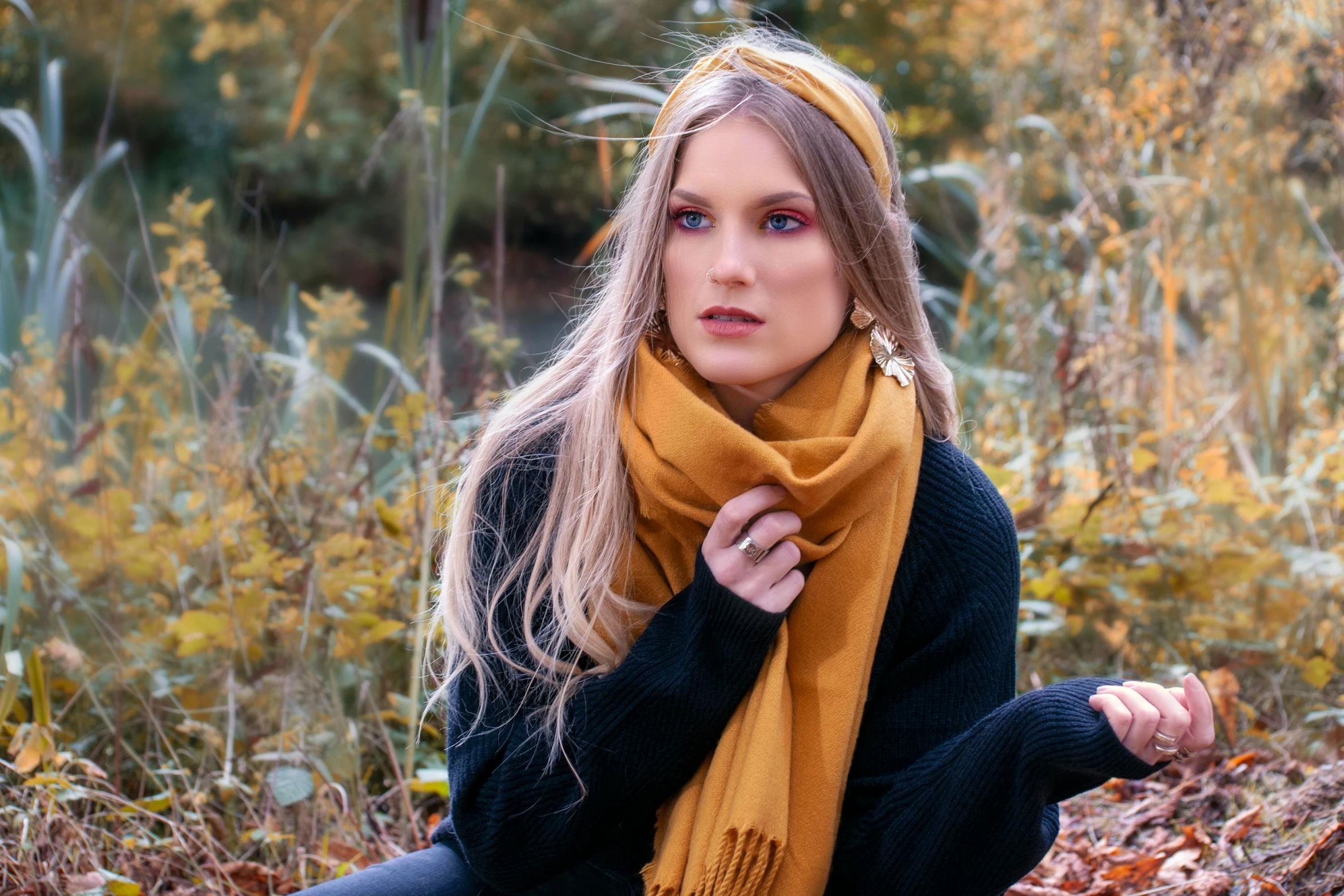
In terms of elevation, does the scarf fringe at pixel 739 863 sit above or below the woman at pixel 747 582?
below

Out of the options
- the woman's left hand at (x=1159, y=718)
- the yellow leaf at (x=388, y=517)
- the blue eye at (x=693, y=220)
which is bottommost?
the yellow leaf at (x=388, y=517)

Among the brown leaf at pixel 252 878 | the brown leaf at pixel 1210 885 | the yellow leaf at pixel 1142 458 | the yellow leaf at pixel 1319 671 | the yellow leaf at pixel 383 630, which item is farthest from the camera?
the yellow leaf at pixel 1142 458

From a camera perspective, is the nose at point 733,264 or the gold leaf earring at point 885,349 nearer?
the nose at point 733,264

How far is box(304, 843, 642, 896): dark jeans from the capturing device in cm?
148

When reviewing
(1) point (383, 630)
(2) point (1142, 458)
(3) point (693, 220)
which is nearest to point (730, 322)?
(3) point (693, 220)

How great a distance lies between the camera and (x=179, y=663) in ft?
7.64

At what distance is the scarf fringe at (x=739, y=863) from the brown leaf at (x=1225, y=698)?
1.54 metres

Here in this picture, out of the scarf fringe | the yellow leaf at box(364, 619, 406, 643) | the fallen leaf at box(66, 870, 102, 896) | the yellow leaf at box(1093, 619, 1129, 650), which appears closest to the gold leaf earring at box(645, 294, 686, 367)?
the scarf fringe

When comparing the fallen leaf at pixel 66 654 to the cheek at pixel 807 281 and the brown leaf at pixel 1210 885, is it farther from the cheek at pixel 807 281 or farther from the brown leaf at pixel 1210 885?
the brown leaf at pixel 1210 885

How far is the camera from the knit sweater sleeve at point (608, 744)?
4.48 feet

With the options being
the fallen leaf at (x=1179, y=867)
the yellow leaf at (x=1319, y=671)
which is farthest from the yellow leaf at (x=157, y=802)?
the yellow leaf at (x=1319, y=671)

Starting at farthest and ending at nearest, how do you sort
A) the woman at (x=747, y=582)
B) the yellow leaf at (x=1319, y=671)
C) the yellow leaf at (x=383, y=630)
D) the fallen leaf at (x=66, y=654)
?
1. the yellow leaf at (x=1319, y=671)
2. the yellow leaf at (x=383, y=630)
3. the fallen leaf at (x=66, y=654)
4. the woman at (x=747, y=582)

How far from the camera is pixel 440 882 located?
1548 mm

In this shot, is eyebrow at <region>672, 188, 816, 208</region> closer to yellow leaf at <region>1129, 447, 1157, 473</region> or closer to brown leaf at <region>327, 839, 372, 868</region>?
brown leaf at <region>327, 839, 372, 868</region>
